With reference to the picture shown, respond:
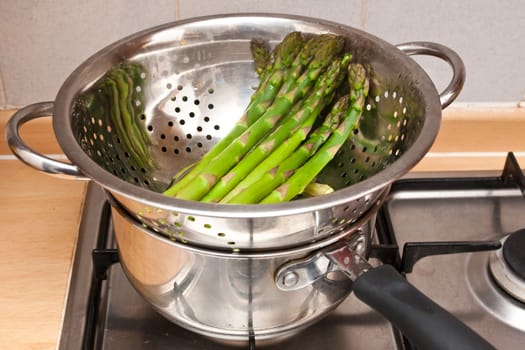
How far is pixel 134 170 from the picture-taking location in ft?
2.16

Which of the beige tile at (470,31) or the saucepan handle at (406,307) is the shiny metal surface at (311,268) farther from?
the beige tile at (470,31)

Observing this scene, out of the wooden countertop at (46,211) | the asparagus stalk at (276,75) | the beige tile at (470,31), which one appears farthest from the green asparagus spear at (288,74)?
the wooden countertop at (46,211)

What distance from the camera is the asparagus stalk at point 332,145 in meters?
0.56

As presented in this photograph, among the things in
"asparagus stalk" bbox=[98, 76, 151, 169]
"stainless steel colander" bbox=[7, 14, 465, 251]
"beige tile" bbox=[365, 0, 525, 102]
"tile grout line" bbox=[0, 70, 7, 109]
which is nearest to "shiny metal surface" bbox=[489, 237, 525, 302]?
"stainless steel colander" bbox=[7, 14, 465, 251]

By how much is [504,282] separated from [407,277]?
90 millimetres

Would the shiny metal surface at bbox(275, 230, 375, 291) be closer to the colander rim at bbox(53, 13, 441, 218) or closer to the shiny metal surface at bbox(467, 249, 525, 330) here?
the colander rim at bbox(53, 13, 441, 218)

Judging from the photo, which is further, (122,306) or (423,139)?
(122,306)

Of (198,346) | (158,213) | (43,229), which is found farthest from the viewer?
(43,229)

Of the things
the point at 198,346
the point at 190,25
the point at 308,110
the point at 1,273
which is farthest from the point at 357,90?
the point at 1,273

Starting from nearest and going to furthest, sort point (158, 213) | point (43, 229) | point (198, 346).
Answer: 1. point (158, 213)
2. point (198, 346)
3. point (43, 229)

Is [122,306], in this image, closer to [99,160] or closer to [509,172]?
[99,160]

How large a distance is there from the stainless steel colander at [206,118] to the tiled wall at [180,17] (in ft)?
0.27

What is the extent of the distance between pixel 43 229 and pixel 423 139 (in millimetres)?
411

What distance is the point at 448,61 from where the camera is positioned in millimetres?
596
